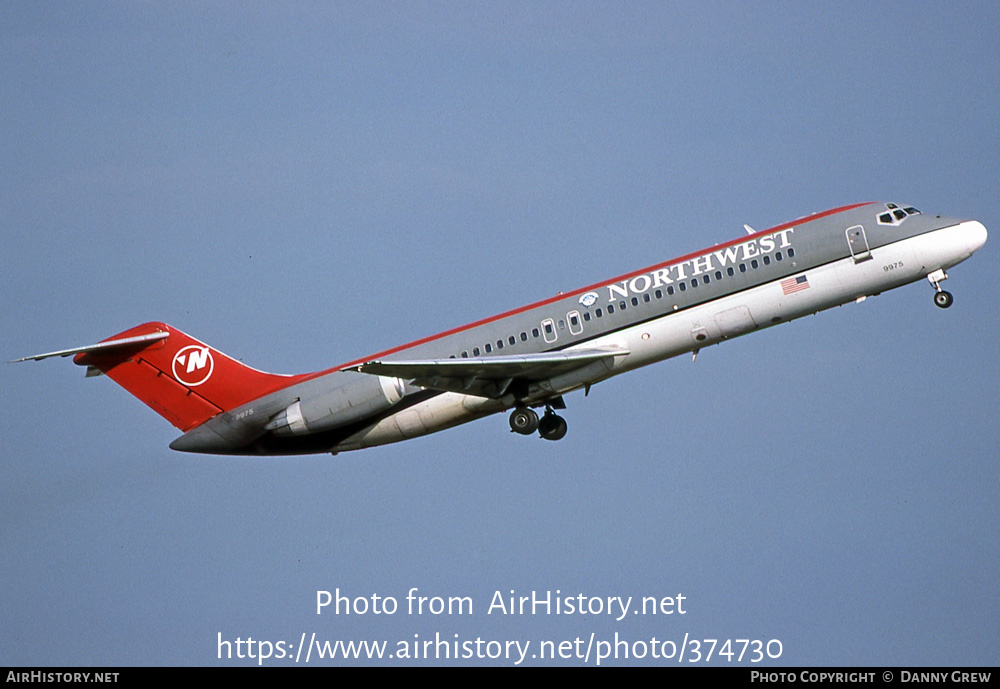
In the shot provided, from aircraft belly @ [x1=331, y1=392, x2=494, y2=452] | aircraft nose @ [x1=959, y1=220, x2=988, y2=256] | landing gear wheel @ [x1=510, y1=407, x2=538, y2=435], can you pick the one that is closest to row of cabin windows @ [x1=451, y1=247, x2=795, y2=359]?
aircraft belly @ [x1=331, y1=392, x2=494, y2=452]

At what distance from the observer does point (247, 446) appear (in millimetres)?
53969

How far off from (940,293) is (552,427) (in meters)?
12.9

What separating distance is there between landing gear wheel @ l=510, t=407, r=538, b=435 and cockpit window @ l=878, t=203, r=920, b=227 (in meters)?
12.3

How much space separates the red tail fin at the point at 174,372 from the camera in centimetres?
5459

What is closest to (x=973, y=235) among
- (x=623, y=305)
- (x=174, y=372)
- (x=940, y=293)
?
(x=940, y=293)

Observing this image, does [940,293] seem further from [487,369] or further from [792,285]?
[487,369]

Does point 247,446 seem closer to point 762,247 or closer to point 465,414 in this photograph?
point 465,414

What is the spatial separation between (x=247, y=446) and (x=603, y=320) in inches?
493

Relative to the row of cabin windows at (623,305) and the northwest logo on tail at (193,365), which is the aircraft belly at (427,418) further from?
the northwest logo on tail at (193,365)

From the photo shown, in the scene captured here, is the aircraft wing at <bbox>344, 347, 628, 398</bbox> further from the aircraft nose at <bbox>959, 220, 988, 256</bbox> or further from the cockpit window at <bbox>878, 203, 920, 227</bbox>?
the aircraft nose at <bbox>959, 220, 988, 256</bbox>

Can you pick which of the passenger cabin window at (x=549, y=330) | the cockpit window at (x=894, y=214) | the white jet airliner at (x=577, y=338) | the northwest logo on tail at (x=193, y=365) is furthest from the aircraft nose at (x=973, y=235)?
the northwest logo on tail at (x=193, y=365)

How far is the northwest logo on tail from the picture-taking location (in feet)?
180
